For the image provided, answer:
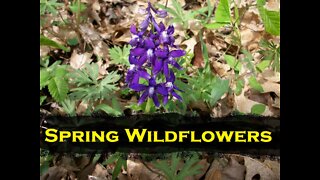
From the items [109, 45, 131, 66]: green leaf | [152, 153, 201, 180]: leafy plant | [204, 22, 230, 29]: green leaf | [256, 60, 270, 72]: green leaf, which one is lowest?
[152, 153, 201, 180]: leafy plant

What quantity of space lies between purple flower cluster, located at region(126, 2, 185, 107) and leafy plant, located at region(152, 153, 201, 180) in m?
0.25

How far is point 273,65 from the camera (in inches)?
77.8

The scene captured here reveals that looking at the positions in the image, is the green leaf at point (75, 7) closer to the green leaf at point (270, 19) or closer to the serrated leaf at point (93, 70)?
the serrated leaf at point (93, 70)

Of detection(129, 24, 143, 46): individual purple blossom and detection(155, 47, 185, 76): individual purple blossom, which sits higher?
detection(129, 24, 143, 46): individual purple blossom

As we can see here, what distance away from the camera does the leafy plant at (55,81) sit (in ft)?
6.25

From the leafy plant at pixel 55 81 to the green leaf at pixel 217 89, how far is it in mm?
616

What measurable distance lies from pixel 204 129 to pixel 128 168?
360 mm

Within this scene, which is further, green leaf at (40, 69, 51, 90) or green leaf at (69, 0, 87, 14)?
green leaf at (69, 0, 87, 14)

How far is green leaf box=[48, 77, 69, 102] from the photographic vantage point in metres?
1.91

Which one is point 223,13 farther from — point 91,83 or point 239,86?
point 91,83

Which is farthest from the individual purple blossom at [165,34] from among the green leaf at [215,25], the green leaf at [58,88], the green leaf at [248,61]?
the green leaf at [58,88]

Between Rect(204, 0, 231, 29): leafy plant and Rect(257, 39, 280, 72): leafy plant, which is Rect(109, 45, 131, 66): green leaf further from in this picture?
Rect(257, 39, 280, 72): leafy plant

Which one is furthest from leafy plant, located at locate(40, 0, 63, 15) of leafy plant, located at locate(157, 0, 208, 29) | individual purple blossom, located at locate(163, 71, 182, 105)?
individual purple blossom, located at locate(163, 71, 182, 105)

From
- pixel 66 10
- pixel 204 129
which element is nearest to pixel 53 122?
pixel 66 10
